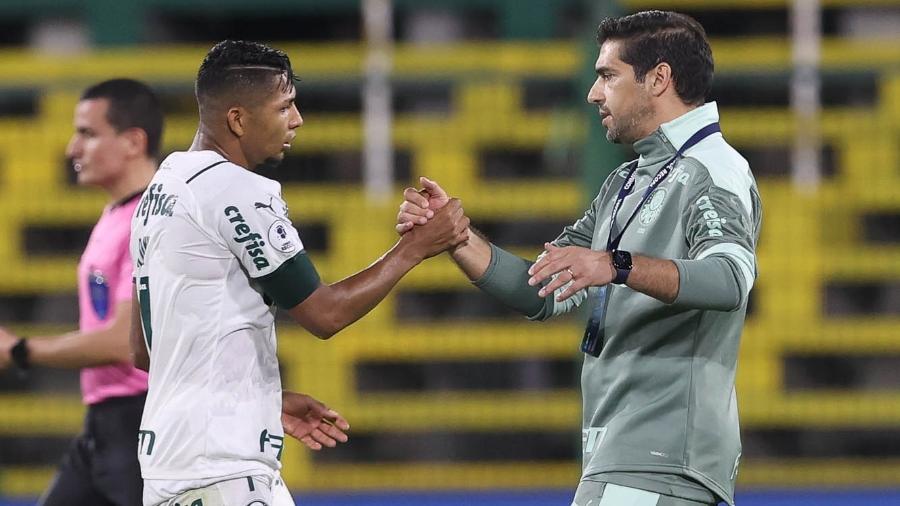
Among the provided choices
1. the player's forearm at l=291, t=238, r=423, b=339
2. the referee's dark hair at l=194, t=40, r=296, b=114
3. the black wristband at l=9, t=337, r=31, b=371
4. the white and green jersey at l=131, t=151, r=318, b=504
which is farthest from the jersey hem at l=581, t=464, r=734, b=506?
the black wristband at l=9, t=337, r=31, b=371

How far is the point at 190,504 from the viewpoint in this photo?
11.9 feet

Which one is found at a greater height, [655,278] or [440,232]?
[440,232]

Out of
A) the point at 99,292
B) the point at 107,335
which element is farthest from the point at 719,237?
the point at 99,292

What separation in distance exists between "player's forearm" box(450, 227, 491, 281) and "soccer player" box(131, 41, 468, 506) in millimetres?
370

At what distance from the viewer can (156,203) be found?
376cm

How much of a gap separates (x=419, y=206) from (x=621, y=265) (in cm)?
72

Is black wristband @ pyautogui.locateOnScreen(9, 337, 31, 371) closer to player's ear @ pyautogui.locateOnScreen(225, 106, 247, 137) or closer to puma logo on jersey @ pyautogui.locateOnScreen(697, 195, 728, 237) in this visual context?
player's ear @ pyautogui.locateOnScreen(225, 106, 247, 137)

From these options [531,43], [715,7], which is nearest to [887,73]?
[715,7]

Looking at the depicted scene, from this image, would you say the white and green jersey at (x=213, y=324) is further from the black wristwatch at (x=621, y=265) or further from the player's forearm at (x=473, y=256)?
the black wristwatch at (x=621, y=265)

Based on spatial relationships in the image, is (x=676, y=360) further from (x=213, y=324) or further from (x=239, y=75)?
(x=239, y=75)

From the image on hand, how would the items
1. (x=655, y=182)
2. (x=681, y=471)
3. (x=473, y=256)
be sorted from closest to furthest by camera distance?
(x=681, y=471)
(x=655, y=182)
(x=473, y=256)

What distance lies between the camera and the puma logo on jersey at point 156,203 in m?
3.71

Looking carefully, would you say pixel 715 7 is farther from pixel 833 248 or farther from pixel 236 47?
pixel 236 47

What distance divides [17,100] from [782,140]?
476 cm
